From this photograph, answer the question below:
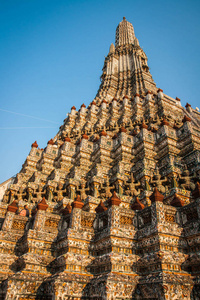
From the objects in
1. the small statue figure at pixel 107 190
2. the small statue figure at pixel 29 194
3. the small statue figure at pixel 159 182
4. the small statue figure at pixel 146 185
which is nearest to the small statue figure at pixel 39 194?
the small statue figure at pixel 29 194

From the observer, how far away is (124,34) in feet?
195

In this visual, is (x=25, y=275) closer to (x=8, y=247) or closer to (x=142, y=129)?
(x=8, y=247)

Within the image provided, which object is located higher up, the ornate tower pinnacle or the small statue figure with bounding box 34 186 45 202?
the ornate tower pinnacle

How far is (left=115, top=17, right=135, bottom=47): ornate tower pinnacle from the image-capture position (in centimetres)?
5698

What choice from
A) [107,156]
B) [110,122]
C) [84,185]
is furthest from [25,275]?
[110,122]

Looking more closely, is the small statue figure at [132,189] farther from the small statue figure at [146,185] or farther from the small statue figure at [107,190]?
the small statue figure at [107,190]

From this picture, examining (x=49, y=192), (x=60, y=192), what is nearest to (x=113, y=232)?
(x=60, y=192)

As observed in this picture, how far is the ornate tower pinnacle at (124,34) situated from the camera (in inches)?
2243

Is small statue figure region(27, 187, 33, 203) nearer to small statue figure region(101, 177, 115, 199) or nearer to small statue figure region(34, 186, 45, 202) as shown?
small statue figure region(34, 186, 45, 202)

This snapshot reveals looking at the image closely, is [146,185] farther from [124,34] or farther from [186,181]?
[124,34]

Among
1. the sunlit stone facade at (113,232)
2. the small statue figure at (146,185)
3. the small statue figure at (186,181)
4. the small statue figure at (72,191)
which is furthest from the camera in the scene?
the small statue figure at (72,191)

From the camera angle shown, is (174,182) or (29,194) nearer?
(174,182)

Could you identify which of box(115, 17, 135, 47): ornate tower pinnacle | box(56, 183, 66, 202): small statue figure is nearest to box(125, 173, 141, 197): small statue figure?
box(56, 183, 66, 202): small statue figure

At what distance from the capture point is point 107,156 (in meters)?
20.4
